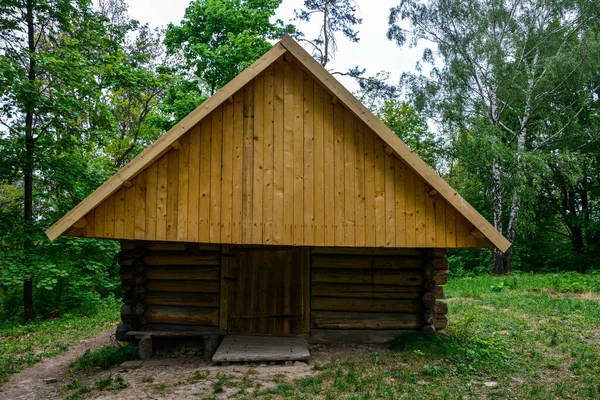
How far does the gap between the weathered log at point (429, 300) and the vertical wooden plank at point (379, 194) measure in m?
2.12

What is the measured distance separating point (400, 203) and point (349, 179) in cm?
91

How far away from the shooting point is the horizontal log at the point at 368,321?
8.60 m

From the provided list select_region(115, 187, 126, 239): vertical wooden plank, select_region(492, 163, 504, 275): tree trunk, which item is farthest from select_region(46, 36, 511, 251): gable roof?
select_region(492, 163, 504, 275): tree trunk

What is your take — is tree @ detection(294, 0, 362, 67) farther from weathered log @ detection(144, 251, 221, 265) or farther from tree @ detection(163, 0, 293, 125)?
weathered log @ detection(144, 251, 221, 265)

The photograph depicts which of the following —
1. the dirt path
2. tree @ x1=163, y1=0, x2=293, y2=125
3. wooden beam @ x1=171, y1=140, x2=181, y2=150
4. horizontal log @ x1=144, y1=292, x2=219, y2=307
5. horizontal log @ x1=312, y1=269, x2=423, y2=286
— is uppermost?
tree @ x1=163, y1=0, x2=293, y2=125

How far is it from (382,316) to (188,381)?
3.87 metres

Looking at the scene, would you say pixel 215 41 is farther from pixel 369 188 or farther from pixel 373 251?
pixel 369 188

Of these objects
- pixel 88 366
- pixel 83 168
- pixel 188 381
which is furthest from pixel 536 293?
pixel 83 168

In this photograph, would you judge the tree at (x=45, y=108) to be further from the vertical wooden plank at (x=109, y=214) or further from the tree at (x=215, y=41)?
the vertical wooden plank at (x=109, y=214)

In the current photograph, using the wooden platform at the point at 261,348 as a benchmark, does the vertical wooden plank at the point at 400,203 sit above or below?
above

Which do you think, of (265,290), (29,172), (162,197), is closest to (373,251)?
(265,290)

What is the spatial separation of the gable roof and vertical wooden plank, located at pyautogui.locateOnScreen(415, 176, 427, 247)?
0.20 metres

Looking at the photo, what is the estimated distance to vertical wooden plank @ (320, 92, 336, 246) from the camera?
7.12m

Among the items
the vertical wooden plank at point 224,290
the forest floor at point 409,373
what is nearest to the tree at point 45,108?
the forest floor at point 409,373
